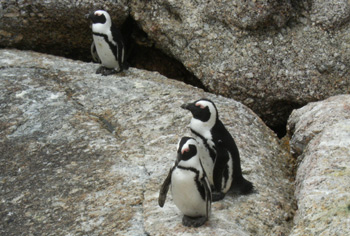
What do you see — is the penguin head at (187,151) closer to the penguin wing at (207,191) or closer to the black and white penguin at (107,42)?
the penguin wing at (207,191)

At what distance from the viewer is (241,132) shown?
5.32 m

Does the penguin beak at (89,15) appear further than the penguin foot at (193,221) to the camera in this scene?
Yes

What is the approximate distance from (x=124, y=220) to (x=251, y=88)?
2.89 meters

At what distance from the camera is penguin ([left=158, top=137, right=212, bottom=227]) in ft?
12.6

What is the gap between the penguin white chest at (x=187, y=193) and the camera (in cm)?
383

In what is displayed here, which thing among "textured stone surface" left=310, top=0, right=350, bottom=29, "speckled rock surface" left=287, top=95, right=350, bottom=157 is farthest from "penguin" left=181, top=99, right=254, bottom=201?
"textured stone surface" left=310, top=0, right=350, bottom=29

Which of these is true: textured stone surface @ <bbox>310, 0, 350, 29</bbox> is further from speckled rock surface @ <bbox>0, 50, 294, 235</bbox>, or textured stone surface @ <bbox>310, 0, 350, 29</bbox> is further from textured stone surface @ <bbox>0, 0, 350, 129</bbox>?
speckled rock surface @ <bbox>0, 50, 294, 235</bbox>

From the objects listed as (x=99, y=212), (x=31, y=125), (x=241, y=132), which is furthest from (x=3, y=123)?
(x=241, y=132)

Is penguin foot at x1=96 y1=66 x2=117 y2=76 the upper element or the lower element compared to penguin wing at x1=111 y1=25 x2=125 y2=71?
lower

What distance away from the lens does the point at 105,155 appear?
4879mm

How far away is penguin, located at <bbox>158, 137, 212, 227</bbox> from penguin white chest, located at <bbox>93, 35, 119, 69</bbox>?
2794 mm

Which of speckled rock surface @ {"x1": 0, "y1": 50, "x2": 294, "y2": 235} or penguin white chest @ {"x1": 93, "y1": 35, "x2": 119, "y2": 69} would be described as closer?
speckled rock surface @ {"x1": 0, "y1": 50, "x2": 294, "y2": 235}

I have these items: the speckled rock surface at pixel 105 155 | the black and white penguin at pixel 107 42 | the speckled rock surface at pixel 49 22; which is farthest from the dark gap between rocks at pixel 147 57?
the black and white penguin at pixel 107 42

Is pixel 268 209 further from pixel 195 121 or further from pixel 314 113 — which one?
pixel 314 113
